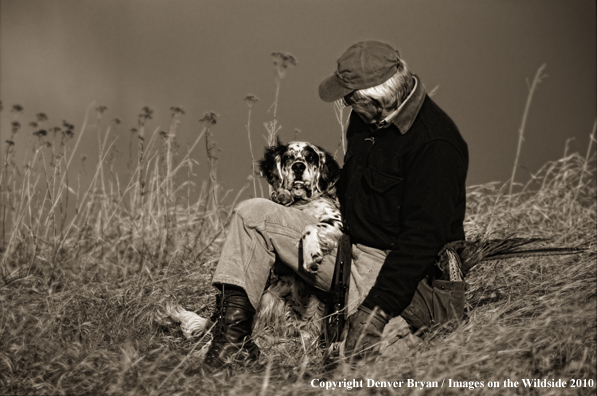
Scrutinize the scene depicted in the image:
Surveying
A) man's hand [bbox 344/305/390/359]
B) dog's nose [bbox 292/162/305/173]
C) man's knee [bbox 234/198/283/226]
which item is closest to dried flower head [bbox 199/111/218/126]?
dog's nose [bbox 292/162/305/173]

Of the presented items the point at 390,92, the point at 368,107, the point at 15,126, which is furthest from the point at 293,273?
the point at 15,126

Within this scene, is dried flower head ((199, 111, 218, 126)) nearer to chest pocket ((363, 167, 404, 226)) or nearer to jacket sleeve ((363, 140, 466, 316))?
chest pocket ((363, 167, 404, 226))

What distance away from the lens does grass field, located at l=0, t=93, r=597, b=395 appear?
2.61m

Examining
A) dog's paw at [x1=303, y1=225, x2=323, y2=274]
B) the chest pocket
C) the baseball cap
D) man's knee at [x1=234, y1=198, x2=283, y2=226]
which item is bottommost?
dog's paw at [x1=303, y1=225, x2=323, y2=274]

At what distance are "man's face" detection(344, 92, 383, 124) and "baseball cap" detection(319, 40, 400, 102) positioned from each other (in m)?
0.06

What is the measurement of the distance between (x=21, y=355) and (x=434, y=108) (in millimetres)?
2035

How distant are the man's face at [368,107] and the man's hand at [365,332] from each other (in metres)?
0.84

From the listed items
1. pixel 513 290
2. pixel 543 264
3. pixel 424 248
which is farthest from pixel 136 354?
pixel 543 264

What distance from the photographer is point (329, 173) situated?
3.45 metres

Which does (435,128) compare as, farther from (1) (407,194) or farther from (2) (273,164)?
(2) (273,164)

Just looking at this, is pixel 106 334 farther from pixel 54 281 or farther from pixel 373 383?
pixel 373 383

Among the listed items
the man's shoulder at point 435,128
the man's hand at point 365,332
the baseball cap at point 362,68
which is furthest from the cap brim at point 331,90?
the man's hand at point 365,332

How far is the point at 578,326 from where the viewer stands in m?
2.68

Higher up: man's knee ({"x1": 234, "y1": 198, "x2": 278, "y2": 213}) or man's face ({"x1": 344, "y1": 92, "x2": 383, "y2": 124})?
man's face ({"x1": 344, "y1": 92, "x2": 383, "y2": 124})
